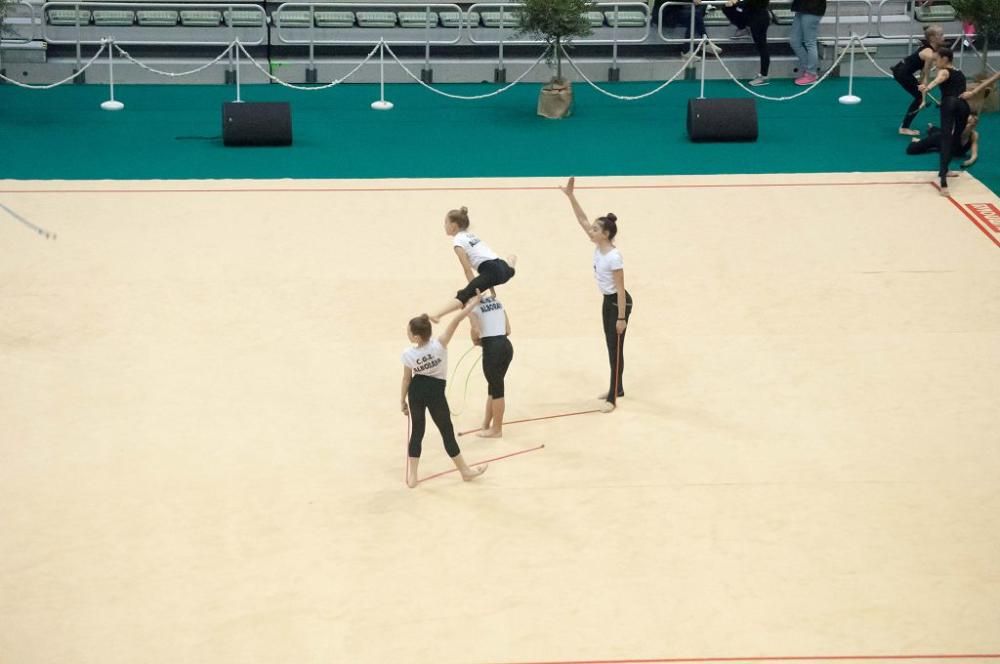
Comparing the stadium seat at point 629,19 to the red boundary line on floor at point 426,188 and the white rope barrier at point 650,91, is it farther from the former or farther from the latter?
the red boundary line on floor at point 426,188

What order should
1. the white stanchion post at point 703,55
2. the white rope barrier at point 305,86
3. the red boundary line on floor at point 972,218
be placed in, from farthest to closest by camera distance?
1. the white rope barrier at point 305,86
2. the white stanchion post at point 703,55
3. the red boundary line on floor at point 972,218

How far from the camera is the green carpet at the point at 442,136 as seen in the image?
18.1 meters

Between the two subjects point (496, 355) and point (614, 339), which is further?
point (614, 339)

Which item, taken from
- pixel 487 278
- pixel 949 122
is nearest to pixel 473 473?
pixel 487 278

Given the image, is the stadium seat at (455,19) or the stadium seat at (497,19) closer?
the stadium seat at (497,19)

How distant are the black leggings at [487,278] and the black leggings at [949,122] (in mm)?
7875

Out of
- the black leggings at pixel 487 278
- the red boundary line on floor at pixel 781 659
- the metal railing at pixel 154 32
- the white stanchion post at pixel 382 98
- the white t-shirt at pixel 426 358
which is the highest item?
the metal railing at pixel 154 32

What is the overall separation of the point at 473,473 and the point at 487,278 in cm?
162

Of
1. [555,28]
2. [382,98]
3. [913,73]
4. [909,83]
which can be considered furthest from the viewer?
[382,98]

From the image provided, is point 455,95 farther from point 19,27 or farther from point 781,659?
point 781,659

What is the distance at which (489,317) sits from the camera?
11062 millimetres

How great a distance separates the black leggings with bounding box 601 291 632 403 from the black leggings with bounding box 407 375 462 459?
79.3 inches

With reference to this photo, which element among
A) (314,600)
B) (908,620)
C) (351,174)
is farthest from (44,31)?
(908,620)

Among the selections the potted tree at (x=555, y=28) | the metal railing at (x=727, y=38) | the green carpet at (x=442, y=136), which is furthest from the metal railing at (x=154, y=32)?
the metal railing at (x=727, y=38)
